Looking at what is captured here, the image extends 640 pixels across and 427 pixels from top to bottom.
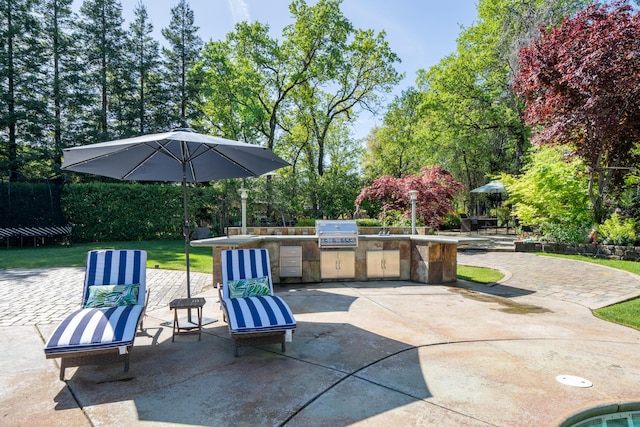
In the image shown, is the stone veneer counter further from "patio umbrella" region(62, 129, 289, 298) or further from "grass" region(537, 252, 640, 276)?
"grass" region(537, 252, 640, 276)

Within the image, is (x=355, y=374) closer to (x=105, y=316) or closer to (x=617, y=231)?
(x=105, y=316)

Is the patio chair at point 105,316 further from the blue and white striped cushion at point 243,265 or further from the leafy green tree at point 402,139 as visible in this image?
the leafy green tree at point 402,139

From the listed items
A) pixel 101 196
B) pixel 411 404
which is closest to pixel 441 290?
pixel 411 404

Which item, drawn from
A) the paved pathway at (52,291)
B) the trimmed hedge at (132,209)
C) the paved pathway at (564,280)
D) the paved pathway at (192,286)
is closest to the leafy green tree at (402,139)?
the trimmed hedge at (132,209)

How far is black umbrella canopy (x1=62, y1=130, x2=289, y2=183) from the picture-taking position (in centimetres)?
420

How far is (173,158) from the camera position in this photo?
5.27 metres

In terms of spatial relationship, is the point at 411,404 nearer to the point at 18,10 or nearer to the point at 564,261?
the point at 564,261

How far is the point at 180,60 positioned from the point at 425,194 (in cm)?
1939

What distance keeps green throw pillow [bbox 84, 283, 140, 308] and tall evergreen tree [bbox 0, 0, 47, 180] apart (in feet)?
56.7

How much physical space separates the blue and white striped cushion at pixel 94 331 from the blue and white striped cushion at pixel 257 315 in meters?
0.97

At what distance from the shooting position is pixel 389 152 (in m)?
25.7

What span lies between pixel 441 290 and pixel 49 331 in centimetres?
641

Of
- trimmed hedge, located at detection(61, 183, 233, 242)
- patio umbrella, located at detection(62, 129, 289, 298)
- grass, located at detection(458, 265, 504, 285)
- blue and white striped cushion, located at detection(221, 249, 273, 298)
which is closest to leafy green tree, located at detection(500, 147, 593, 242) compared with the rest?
grass, located at detection(458, 265, 504, 285)

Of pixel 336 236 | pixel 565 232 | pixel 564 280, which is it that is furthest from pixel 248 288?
pixel 565 232
